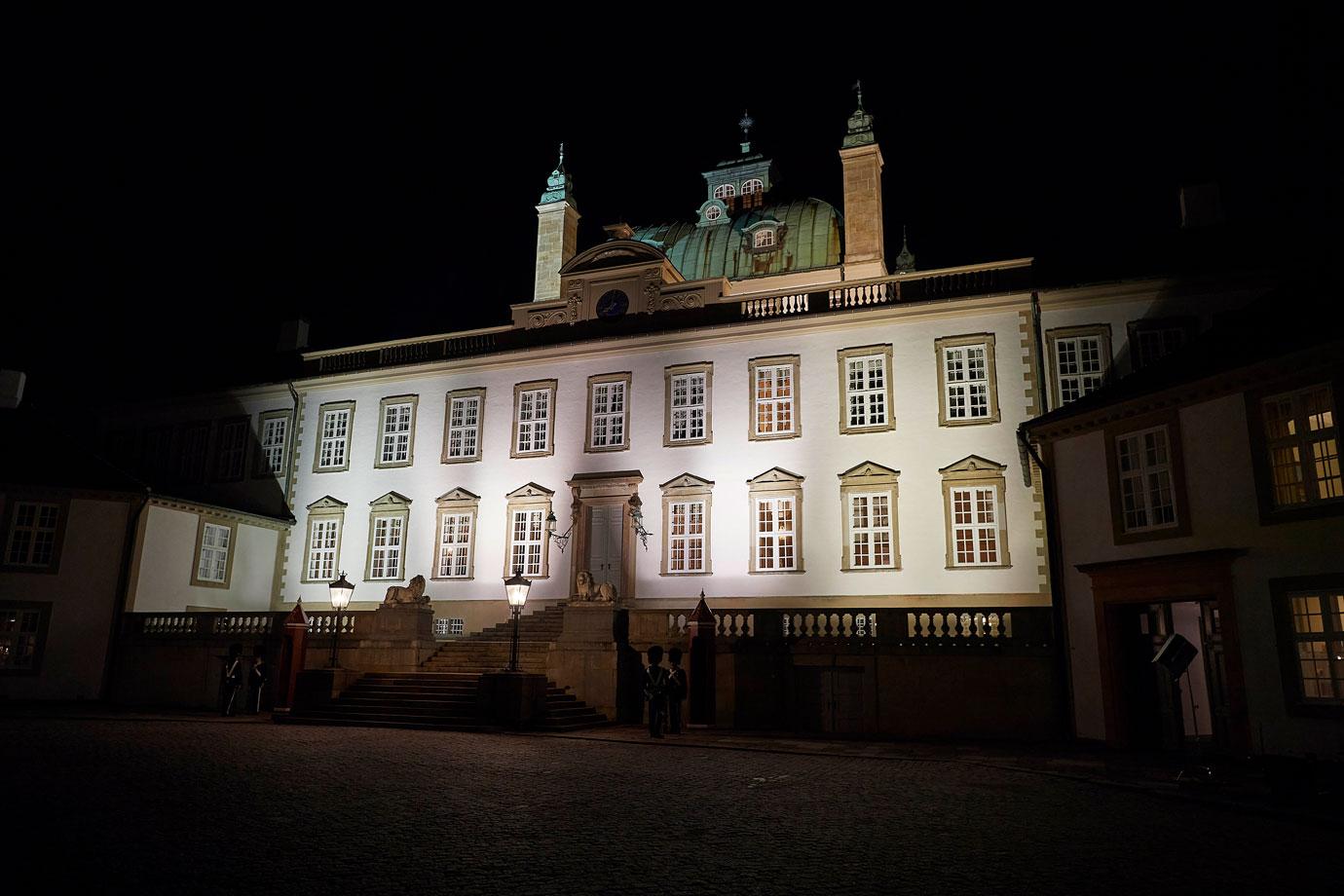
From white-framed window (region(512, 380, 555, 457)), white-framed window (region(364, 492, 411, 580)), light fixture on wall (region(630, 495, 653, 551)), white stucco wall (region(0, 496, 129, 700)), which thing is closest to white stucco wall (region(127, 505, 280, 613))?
white stucco wall (region(0, 496, 129, 700))

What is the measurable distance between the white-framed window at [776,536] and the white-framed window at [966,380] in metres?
4.90

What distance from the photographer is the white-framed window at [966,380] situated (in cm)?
2469

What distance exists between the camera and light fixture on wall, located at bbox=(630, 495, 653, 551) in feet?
89.2

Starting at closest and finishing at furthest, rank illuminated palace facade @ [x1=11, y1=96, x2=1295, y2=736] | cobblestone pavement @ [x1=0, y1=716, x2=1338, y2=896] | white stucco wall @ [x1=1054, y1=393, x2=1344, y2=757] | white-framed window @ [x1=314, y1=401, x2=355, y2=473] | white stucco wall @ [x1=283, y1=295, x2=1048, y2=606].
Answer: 1. cobblestone pavement @ [x1=0, y1=716, x2=1338, y2=896]
2. white stucco wall @ [x1=1054, y1=393, x2=1344, y2=757]
3. illuminated palace facade @ [x1=11, y1=96, x2=1295, y2=736]
4. white stucco wall @ [x1=283, y1=295, x2=1048, y2=606]
5. white-framed window @ [x1=314, y1=401, x2=355, y2=473]

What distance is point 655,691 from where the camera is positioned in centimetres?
1833

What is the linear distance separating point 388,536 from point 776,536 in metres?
13.3

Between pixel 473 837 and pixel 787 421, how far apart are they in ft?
64.1

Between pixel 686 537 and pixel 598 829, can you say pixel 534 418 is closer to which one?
pixel 686 537

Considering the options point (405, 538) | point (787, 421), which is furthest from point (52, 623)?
point (787, 421)

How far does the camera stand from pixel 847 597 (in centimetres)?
2466

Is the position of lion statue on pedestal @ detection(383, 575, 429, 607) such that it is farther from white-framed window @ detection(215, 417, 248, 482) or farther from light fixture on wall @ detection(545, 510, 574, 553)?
white-framed window @ detection(215, 417, 248, 482)

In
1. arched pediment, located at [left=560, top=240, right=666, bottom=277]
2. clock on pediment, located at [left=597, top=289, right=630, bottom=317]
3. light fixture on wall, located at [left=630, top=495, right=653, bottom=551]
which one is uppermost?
arched pediment, located at [left=560, top=240, right=666, bottom=277]

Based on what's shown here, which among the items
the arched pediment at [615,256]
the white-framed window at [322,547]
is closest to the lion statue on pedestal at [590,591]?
the arched pediment at [615,256]

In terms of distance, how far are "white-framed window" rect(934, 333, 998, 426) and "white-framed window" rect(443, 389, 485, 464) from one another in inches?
576
